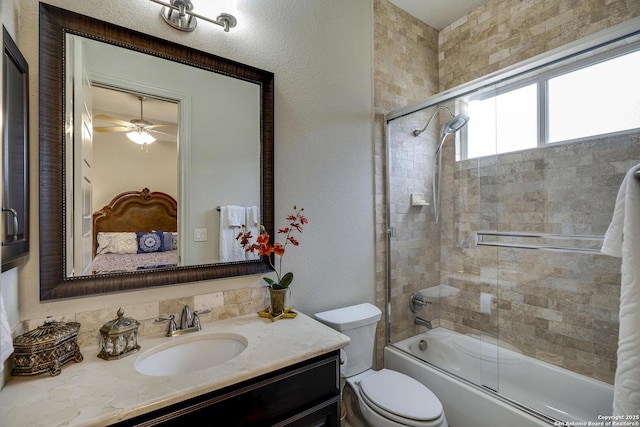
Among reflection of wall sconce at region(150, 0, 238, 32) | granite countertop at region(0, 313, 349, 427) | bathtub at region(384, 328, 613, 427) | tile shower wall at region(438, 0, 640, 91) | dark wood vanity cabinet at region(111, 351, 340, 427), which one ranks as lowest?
bathtub at region(384, 328, 613, 427)

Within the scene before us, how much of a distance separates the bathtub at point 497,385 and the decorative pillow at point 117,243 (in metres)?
1.78

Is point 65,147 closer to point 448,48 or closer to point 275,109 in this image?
point 275,109

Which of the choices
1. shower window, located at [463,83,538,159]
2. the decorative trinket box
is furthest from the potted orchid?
shower window, located at [463,83,538,159]

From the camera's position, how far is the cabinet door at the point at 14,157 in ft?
2.71

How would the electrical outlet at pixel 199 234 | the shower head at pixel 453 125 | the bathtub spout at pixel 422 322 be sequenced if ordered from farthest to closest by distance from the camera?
the bathtub spout at pixel 422 322 < the shower head at pixel 453 125 < the electrical outlet at pixel 199 234

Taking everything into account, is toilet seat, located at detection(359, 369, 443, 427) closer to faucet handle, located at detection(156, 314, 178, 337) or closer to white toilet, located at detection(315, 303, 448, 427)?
white toilet, located at detection(315, 303, 448, 427)

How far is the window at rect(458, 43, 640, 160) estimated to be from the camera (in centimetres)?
154

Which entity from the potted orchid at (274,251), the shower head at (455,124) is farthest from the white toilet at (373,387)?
the shower head at (455,124)

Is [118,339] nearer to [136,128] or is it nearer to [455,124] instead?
[136,128]

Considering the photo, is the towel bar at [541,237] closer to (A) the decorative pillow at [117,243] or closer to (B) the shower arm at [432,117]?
(B) the shower arm at [432,117]

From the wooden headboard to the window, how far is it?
186cm

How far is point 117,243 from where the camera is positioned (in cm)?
120

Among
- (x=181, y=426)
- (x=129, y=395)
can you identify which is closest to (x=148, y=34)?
(x=129, y=395)

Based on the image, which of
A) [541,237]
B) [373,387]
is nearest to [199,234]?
[373,387]
